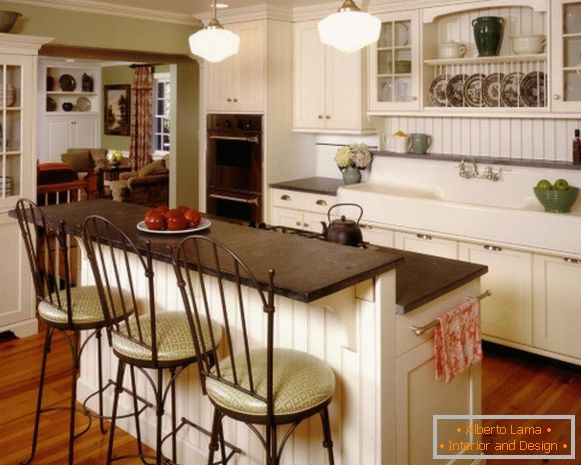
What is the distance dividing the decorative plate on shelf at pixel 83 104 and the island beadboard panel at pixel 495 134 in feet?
28.6

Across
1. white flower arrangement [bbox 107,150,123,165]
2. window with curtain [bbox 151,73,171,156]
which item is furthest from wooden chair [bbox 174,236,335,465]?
window with curtain [bbox 151,73,171,156]

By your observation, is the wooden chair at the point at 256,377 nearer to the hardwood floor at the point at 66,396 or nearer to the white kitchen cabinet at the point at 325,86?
the hardwood floor at the point at 66,396

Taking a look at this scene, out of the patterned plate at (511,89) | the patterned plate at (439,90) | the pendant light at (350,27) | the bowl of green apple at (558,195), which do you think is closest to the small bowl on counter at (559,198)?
the bowl of green apple at (558,195)

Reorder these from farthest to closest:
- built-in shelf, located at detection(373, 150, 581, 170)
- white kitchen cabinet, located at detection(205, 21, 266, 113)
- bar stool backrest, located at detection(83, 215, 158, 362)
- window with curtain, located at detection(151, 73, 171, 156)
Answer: window with curtain, located at detection(151, 73, 171, 156), white kitchen cabinet, located at detection(205, 21, 266, 113), built-in shelf, located at detection(373, 150, 581, 170), bar stool backrest, located at detection(83, 215, 158, 362)

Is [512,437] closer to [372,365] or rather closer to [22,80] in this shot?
[372,365]

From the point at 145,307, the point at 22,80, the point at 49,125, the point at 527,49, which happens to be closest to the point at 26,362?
the point at 145,307

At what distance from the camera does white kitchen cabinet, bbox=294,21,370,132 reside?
Result: 4.83m

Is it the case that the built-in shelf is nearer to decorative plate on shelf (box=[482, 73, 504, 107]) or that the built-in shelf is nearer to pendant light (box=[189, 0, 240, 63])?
decorative plate on shelf (box=[482, 73, 504, 107])

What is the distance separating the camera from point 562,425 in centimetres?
310

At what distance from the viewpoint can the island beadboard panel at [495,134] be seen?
4.08 m

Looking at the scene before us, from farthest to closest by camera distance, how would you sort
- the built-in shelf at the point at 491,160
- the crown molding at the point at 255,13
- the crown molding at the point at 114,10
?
the crown molding at the point at 255,13, the crown molding at the point at 114,10, the built-in shelf at the point at 491,160

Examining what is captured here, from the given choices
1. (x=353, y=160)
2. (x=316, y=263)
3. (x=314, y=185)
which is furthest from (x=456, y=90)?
(x=316, y=263)

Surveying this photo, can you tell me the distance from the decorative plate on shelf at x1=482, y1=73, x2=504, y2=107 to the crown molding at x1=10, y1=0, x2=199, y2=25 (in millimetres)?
2626

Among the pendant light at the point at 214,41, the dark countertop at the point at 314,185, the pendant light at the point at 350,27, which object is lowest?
the dark countertop at the point at 314,185
